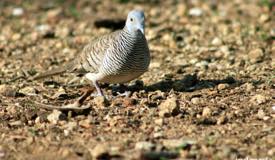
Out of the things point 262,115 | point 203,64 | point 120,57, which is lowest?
point 262,115

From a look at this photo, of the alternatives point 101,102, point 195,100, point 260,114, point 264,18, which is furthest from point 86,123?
point 264,18

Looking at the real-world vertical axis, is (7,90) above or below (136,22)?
below

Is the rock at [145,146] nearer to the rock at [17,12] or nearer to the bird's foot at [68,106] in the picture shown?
the bird's foot at [68,106]

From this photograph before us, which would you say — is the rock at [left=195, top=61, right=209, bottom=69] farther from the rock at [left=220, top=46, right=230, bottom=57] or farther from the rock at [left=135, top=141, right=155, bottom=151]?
the rock at [left=135, top=141, right=155, bottom=151]

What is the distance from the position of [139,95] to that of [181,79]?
0.90 metres

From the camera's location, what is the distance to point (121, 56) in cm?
635

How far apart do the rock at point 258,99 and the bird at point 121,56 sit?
49.3 inches

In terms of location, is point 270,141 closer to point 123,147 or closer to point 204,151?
point 204,151

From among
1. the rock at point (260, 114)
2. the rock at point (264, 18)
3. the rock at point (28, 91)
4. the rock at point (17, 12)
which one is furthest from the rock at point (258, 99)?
the rock at point (17, 12)

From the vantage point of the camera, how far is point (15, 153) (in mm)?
4773

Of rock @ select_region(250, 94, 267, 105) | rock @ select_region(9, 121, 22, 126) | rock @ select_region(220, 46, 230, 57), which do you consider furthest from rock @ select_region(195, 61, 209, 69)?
rock @ select_region(9, 121, 22, 126)

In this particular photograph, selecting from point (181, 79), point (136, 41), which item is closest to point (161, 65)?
point (181, 79)

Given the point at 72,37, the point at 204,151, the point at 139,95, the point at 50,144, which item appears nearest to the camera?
the point at 204,151

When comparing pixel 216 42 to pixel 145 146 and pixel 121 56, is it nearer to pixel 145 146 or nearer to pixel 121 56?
pixel 121 56
